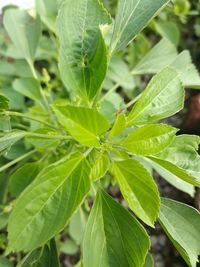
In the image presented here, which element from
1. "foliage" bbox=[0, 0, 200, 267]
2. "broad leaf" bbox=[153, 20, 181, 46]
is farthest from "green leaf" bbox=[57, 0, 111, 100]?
"broad leaf" bbox=[153, 20, 181, 46]

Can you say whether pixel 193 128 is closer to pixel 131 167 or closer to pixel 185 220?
pixel 185 220

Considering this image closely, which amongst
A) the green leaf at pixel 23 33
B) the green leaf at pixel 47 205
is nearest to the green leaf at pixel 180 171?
the green leaf at pixel 47 205

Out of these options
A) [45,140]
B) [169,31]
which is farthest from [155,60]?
[169,31]

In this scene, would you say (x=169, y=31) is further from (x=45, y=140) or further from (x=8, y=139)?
(x=8, y=139)

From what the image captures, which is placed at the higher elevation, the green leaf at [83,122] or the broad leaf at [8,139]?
the broad leaf at [8,139]

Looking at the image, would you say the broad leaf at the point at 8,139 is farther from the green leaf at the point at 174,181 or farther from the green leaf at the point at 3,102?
the green leaf at the point at 174,181

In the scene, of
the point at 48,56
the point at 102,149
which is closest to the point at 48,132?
the point at 102,149
